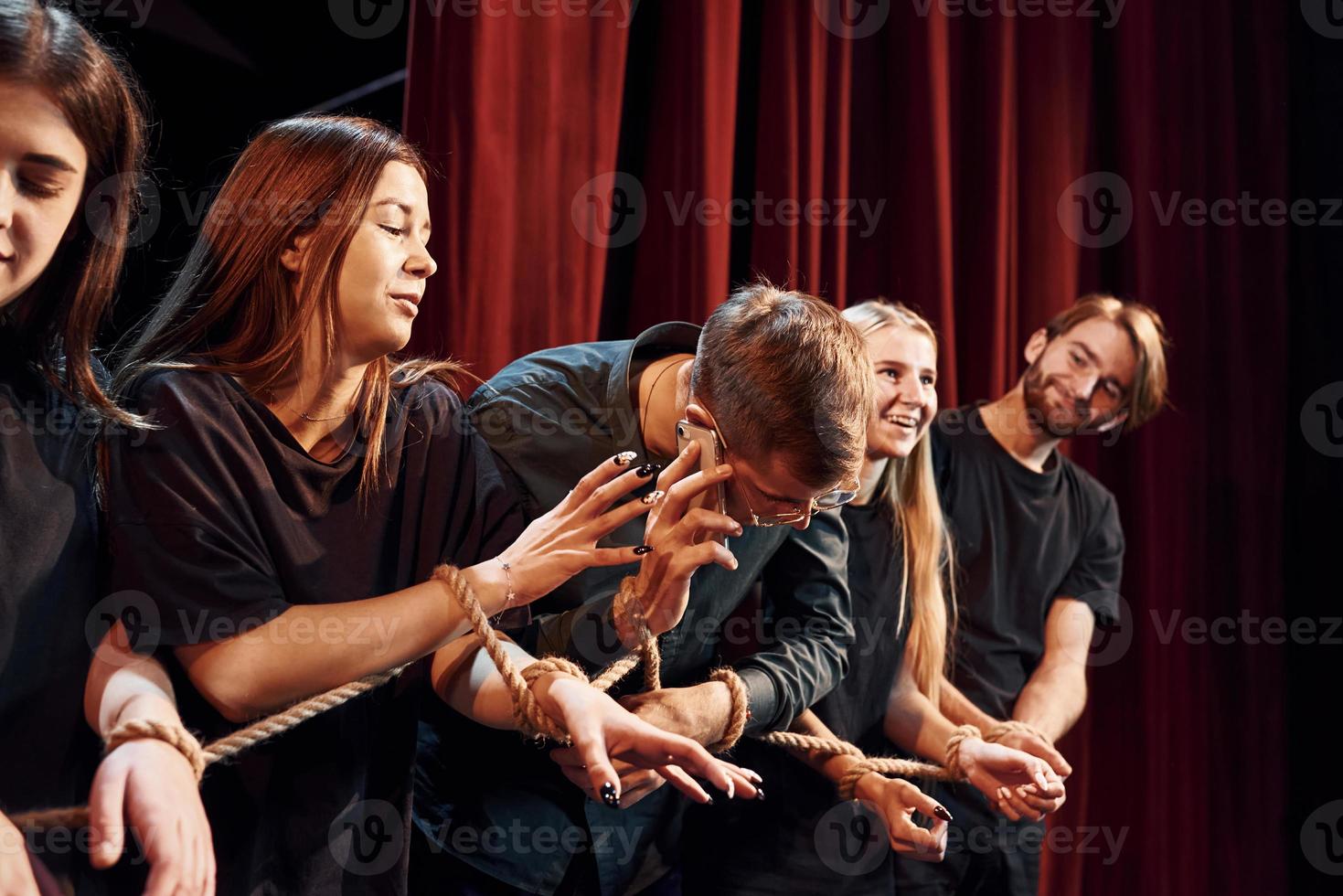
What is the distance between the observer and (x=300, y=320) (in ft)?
3.60

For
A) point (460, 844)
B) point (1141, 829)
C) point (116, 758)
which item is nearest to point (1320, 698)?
point (1141, 829)

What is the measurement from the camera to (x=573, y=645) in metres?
1.26

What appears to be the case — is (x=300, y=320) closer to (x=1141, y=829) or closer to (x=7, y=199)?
(x=7, y=199)

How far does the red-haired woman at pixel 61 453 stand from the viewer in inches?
35.4

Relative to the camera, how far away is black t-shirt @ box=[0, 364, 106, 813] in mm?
966

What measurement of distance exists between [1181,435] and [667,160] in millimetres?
1212

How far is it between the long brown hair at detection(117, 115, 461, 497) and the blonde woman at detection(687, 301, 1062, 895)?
0.68 m

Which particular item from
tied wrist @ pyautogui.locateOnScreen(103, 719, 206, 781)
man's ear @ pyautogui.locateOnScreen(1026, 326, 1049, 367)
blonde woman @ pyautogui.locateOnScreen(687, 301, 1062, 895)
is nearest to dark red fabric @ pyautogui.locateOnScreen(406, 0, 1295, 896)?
man's ear @ pyautogui.locateOnScreen(1026, 326, 1049, 367)

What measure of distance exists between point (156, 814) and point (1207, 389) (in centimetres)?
214

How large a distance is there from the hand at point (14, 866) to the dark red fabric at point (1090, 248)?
46.7 inches

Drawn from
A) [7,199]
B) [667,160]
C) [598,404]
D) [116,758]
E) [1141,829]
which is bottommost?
[1141,829]

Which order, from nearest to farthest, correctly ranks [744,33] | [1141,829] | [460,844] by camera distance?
1. [460,844]
2. [744,33]
3. [1141,829]

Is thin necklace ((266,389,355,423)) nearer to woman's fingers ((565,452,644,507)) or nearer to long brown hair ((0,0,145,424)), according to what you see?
long brown hair ((0,0,145,424))

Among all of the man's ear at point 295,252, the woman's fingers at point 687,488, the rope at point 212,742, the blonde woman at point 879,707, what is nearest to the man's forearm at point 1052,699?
the blonde woman at point 879,707
